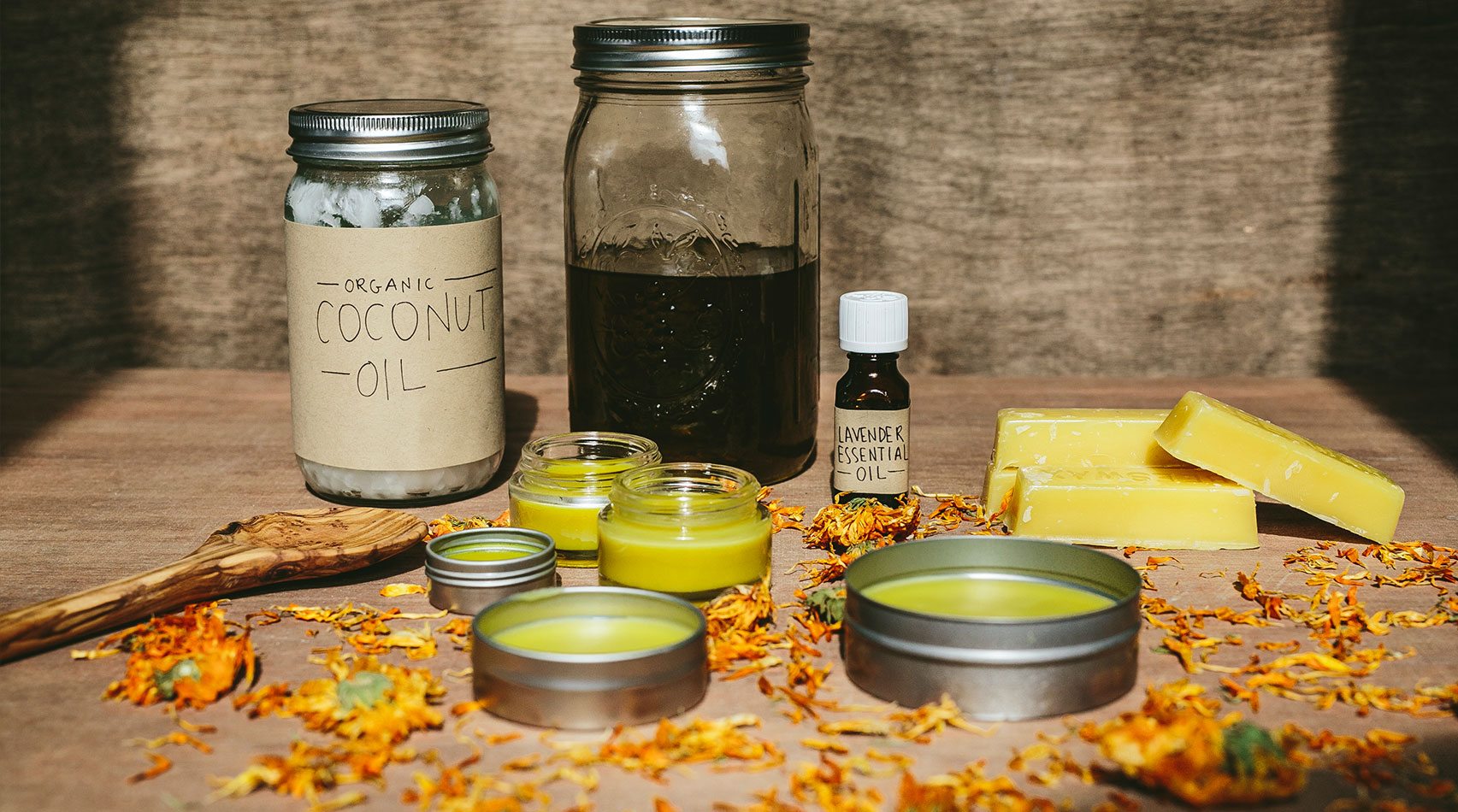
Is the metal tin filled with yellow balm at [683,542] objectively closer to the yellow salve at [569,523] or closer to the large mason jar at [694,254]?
the yellow salve at [569,523]

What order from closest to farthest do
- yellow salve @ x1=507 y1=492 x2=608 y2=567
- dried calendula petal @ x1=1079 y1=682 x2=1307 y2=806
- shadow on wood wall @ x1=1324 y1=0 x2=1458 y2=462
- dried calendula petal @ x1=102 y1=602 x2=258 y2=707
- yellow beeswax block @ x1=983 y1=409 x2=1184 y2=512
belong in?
dried calendula petal @ x1=1079 y1=682 x2=1307 y2=806 < dried calendula petal @ x1=102 y1=602 x2=258 y2=707 < yellow salve @ x1=507 y1=492 x2=608 y2=567 < yellow beeswax block @ x1=983 y1=409 x2=1184 y2=512 < shadow on wood wall @ x1=1324 y1=0 x2=1458 y2=462

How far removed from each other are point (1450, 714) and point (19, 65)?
60.8 inches

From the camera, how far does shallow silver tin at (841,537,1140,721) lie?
0.77 meters

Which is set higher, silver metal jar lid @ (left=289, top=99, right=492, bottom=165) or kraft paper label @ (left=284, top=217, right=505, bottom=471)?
silver metal jar lid @ (left=289, top=99, right=492, bottom=165)

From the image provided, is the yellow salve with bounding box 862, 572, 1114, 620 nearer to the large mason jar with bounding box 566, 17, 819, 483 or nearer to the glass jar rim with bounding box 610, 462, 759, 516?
the glass jar rim with bounding box 610, 462, 759, 516

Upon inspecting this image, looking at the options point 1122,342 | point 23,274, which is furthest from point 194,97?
point 1122,342

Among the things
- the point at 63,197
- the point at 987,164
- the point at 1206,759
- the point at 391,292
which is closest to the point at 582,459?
the point at 391,292

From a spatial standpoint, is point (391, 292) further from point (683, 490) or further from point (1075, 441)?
point (1075, 441)

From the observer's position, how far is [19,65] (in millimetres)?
1573

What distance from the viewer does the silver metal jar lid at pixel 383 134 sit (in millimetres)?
1068

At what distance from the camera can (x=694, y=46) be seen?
111cm

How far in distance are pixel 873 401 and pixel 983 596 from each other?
0.84 ft

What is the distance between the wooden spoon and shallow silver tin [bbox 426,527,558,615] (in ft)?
0.25

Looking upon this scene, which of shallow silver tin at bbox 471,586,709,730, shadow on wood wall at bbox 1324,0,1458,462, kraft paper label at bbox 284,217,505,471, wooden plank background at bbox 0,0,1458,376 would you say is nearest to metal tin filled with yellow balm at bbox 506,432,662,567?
kraft paper label at bbox 284,217,505,471
